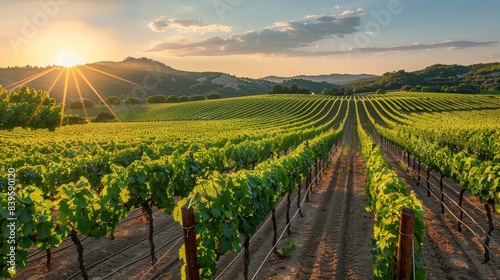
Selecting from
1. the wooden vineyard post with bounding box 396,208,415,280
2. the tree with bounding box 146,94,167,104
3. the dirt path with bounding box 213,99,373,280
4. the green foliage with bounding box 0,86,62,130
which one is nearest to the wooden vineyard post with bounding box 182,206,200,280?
the wooden vineyard post with bounding box 396,208,415,280

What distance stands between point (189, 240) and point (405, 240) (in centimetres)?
327

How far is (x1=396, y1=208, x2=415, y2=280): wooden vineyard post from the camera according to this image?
15.9ft

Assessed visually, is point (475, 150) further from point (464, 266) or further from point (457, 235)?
point (464, 266)

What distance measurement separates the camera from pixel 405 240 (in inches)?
196

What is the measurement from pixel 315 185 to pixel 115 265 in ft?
39.8

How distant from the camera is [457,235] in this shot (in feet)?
37.5

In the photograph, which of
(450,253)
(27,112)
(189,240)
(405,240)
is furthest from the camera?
(27,112)

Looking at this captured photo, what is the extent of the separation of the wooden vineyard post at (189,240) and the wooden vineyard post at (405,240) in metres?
3.15

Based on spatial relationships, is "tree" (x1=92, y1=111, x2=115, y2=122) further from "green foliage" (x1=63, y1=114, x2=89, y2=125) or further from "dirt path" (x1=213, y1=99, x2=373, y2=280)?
"dirt path" (x1=213, y1=99, x2=373, y2=280)

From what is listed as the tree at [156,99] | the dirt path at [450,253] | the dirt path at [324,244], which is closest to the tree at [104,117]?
the tree at [156,99]

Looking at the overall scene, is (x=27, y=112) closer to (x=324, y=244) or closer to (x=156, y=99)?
(x=324, y=244)

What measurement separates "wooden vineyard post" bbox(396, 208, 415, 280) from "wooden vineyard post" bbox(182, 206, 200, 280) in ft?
10.3

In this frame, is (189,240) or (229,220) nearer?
(189,240)

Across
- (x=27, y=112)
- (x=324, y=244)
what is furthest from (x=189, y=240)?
(x=27, y=112)
